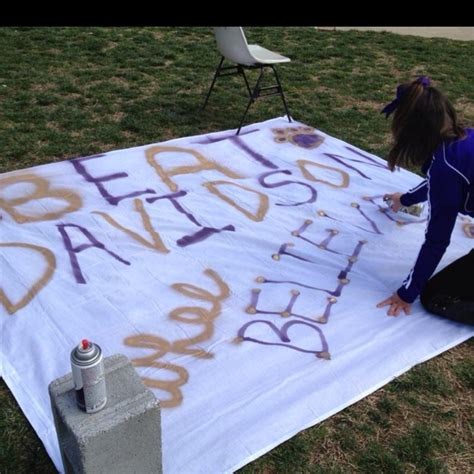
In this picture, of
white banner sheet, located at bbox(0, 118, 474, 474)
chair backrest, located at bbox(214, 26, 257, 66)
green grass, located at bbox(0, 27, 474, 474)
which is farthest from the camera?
chair backrest, located at bbox(214, 26, 257, 66)

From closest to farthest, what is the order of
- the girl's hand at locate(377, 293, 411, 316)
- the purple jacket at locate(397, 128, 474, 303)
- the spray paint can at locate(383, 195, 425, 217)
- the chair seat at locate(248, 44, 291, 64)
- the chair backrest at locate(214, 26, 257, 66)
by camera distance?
the purple jacket at locate(397, 128, 474, 303) < the girl's hand at locate(377, 293, 411, 316) < the spray paint can at locate(383, 195, 425, 217) < the chair backrest at locate(214, 26, 257, 66) < the chair seat at locate(248, 44, 291, 64)

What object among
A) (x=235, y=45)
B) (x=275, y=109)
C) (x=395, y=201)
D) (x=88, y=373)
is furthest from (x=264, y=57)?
(x=88, y=373)

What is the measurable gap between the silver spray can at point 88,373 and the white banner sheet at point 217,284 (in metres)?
0.58

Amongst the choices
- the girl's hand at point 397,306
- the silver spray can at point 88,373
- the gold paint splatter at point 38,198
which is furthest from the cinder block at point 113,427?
the gold paint splatter at point 38,198

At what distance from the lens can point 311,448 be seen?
2.24 m

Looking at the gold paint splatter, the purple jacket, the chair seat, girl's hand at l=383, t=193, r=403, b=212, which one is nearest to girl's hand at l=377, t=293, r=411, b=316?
the purple jacket

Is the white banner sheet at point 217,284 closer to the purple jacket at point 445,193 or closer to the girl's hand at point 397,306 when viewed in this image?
the girl's hand at point 397,306

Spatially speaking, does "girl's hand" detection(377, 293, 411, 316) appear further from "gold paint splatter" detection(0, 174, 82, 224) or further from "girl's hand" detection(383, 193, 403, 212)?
"gold paint splatter" detection(0, 174, 82, 224)

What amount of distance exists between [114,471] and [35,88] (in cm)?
470

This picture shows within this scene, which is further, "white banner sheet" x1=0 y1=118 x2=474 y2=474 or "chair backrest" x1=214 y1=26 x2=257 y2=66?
"chair backrest" x1=214 y1=26 x2=257 y2=66

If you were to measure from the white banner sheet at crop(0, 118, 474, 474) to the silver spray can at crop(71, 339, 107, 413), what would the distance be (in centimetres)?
58

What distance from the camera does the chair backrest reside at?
4.54m

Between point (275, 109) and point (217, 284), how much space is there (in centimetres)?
290
